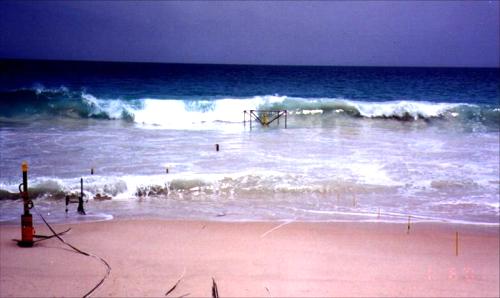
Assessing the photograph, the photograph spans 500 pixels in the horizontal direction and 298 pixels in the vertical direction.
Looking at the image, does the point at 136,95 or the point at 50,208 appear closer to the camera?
the point at 50,208

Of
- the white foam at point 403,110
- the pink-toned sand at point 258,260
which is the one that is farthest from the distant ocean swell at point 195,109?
the pink-toned sand at point 258,260

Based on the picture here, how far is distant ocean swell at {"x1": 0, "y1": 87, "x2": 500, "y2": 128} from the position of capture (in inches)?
782

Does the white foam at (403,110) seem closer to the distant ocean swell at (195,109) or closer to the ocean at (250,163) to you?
the distant ocean swell at (195,109)

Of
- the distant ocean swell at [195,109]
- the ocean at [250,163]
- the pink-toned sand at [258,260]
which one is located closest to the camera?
the pink-toned sand at [258,260]

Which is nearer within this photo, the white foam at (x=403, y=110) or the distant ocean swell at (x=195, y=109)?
the distant ocean swell at (x=195, y=109)

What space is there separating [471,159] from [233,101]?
14645mm

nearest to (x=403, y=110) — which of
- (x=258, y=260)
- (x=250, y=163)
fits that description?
(x=250, y=163)

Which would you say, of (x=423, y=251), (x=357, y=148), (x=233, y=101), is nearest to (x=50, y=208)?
(x=423, y=251)

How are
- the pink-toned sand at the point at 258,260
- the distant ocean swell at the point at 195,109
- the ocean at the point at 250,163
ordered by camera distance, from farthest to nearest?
the distant ocean swell at the point at 195,109 → the ocean at the point at 250,163 → the pink-toned sand at the point at 258,260

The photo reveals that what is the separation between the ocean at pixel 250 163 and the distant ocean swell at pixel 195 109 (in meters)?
0.09

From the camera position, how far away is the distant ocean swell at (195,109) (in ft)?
65.2

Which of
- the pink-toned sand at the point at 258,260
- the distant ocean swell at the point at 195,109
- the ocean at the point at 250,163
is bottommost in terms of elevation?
the pink-toned sand at the point at 258,260

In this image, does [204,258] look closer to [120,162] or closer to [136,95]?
[120,162]

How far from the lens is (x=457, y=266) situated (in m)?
5.36
